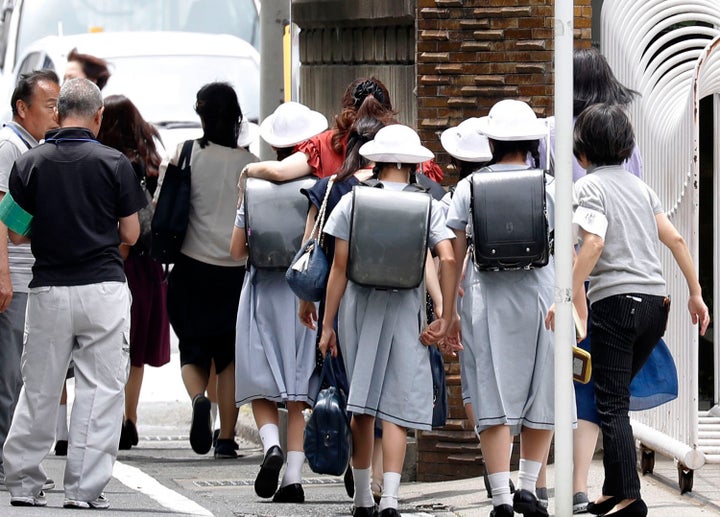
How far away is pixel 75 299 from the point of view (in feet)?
26.6

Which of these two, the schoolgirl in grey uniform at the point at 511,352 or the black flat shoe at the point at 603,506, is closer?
the black flat shoe at the point at 603,506

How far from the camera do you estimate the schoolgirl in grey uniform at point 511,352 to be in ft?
25.8

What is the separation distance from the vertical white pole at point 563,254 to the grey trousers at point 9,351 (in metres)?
3.03

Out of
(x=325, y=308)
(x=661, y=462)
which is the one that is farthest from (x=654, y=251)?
(x=661, y=462)

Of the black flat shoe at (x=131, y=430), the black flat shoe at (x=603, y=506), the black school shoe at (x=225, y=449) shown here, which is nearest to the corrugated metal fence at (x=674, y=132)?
the black flat shoe at (x=603, y=506)

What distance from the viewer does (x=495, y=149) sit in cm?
801

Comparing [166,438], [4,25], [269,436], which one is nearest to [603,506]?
[269,436]

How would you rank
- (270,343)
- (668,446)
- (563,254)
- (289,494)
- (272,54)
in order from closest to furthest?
(563,254) < (668,446) < (289,494) < (270,343) < (272,54)

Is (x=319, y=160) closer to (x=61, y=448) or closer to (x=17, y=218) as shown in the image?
(x=17, y=218)

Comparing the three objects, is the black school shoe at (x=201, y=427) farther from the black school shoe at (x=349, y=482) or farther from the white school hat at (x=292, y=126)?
the white school hat at (x=292, y=126)

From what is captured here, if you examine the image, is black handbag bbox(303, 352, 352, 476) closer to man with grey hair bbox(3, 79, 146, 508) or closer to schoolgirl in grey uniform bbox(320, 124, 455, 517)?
schoolgirl in grey uniform bbox(320, 124, 455, 517)

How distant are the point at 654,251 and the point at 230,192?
3.24 metres

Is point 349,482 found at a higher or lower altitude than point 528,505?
lower

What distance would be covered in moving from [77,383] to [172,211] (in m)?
2.13
